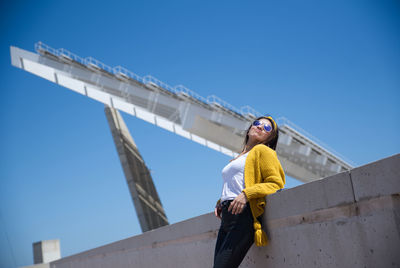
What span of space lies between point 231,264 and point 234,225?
29 centimetres

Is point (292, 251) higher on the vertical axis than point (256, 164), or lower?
lower

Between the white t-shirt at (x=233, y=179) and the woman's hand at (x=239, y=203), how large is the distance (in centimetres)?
18

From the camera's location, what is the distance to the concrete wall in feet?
8.08

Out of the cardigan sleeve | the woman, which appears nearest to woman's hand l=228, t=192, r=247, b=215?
the woman

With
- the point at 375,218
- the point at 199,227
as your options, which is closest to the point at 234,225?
the point at 375,218

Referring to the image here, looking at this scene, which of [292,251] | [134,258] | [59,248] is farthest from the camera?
[59,248]

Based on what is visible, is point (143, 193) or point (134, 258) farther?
point (143, 193)

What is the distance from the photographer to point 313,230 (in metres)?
3.09

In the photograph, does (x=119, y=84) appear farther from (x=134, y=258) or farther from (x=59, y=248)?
(x=134, y=258)

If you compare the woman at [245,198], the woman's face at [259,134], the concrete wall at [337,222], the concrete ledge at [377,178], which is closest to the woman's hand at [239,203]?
the woman at [245,198]

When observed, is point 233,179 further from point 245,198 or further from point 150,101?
point 150,101

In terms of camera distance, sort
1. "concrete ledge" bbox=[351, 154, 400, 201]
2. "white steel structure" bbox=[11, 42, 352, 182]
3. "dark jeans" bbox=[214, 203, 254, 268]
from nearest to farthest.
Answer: "concrete ledge" bbox=[351, 154, 400, 201]
"dark jeans" bbox=[214, 203, 254, 268]
"white steel structure" bbox=[11, 42, 352, 182]

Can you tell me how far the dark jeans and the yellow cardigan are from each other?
2.4 inches

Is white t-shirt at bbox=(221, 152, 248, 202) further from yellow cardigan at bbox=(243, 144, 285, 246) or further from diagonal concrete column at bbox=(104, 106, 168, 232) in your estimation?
diagonal concrete column at bbox=(104, 106, 168, 232)
